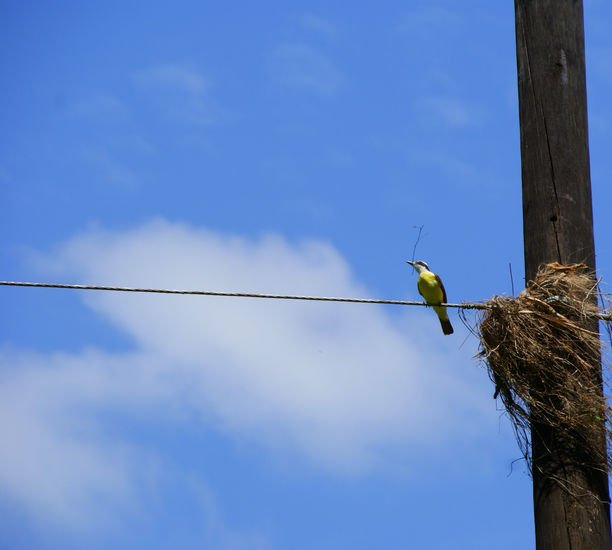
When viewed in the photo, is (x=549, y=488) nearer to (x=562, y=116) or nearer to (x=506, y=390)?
(x=506, y=390)

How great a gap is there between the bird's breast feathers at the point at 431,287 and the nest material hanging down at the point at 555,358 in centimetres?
400

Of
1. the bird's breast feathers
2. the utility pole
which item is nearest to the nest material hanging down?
the utility pole

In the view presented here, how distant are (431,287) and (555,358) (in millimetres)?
4330

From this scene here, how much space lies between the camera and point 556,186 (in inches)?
197

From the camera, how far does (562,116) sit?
5.13m

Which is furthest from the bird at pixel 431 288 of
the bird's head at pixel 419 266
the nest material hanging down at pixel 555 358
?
the nest material hanging down at pixel 555 358

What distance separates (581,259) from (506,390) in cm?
85

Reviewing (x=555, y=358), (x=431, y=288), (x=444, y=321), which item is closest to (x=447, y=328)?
(x=444, y=321)

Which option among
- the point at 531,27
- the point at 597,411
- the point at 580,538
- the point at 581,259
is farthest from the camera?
the point at 531,27

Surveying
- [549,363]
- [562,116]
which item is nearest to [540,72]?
[562,116]

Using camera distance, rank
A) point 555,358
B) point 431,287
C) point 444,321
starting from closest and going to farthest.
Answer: point 555,358 → point 431,287 → point 444,321

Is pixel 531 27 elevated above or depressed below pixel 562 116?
above

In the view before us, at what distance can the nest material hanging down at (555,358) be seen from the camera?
4.71 metres

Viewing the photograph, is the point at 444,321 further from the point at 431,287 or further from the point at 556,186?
the point at 556,186
